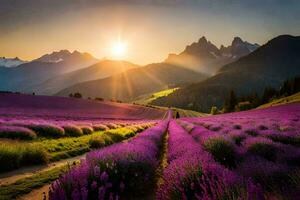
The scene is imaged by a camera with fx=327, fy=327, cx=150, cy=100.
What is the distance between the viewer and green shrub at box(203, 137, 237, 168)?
39.7ft

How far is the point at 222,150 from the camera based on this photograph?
12.6 meters

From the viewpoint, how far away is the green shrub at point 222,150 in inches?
476

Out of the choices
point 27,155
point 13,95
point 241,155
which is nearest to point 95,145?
point 27,155

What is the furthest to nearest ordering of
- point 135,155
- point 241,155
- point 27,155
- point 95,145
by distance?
point 95,145 → point 27,155 → point 241,155 → point 135,155

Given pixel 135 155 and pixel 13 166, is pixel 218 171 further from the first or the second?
pixel 13 166

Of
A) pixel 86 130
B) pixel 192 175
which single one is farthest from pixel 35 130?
pixel 192 175

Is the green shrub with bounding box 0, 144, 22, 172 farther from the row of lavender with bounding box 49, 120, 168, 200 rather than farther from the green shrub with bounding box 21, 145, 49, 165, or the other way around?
the row of lavender with bounding box 49, 120, 168, 200

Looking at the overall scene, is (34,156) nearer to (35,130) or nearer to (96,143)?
(96,143)

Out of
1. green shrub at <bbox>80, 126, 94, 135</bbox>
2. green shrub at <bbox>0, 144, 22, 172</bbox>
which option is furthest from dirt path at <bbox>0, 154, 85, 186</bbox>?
green shrub at <bbox>80, 126, 94, 135</bbox>

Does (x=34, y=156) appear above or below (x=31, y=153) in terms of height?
below

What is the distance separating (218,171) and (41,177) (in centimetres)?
779

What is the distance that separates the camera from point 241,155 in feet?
36.0

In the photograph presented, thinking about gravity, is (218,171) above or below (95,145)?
above

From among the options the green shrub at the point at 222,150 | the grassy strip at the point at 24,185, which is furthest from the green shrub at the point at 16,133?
the green shrub at the point at 222,150
